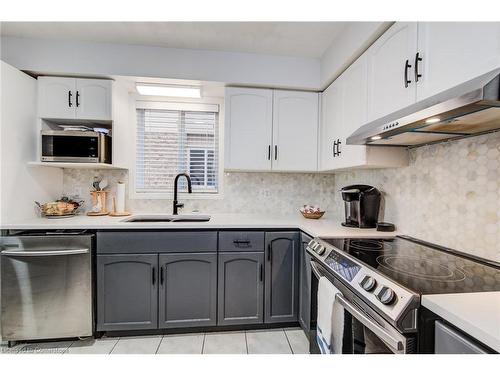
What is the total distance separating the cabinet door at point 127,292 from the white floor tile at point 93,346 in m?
0.09

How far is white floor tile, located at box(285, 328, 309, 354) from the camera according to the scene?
182 centimetres

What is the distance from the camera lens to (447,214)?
145 centimetres

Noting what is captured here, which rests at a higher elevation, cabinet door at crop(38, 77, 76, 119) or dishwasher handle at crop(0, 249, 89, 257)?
cabinet door at crop(38, 77, 76, 119)

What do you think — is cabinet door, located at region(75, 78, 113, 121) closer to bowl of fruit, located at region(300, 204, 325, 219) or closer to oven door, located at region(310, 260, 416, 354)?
bowl of fruit, located at region(300, 204, 325, 219)

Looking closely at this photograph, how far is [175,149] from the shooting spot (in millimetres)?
2691

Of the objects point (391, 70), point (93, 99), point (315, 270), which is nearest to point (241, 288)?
point (315, 270)

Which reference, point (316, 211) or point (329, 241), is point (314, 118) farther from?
point (329, 241)

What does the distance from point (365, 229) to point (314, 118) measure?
1.13 m

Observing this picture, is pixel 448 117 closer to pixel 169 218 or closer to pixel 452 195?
pixel 452 195

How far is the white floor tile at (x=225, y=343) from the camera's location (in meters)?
1.81

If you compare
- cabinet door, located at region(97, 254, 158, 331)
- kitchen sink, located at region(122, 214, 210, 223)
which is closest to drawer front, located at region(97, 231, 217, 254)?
cabinet door, located at region(97, 254, 158, 331)

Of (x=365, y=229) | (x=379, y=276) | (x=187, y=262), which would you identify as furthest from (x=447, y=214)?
(x=187, y=262)

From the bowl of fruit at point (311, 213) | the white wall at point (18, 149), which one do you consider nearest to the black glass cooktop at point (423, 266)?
the bowl of fruit at point (311, 213)

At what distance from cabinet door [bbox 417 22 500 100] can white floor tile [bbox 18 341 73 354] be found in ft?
8.90
